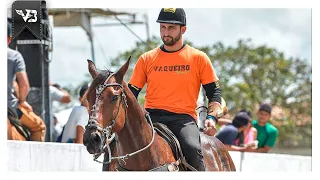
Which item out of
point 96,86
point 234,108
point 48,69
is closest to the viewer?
point 96,86

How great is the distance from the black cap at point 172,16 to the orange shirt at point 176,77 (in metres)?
0.32

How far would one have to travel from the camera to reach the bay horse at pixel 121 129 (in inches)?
222

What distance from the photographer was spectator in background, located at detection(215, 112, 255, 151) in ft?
38.6

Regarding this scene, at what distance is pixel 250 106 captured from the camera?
37906 mm

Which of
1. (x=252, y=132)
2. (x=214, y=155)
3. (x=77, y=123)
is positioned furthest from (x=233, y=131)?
(x=214, y=155)

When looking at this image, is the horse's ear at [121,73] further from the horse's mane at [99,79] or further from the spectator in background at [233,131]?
the spectator in background at [233,131]

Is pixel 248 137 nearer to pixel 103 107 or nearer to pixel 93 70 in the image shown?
pixel 93 70

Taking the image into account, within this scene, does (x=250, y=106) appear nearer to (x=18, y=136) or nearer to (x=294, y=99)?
(x=294, y=99)

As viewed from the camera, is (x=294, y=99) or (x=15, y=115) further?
(x=294, y=99)

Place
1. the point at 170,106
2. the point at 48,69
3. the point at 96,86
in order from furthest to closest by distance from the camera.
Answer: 1. the point at 48,69
2. the point at 170,106
3. the point at 96,86

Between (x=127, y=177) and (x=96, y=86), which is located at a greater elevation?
(x=96, y=86)

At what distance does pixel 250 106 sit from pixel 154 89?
104 feet

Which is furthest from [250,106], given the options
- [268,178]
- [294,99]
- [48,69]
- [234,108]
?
[268,178]

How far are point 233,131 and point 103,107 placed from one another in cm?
634
